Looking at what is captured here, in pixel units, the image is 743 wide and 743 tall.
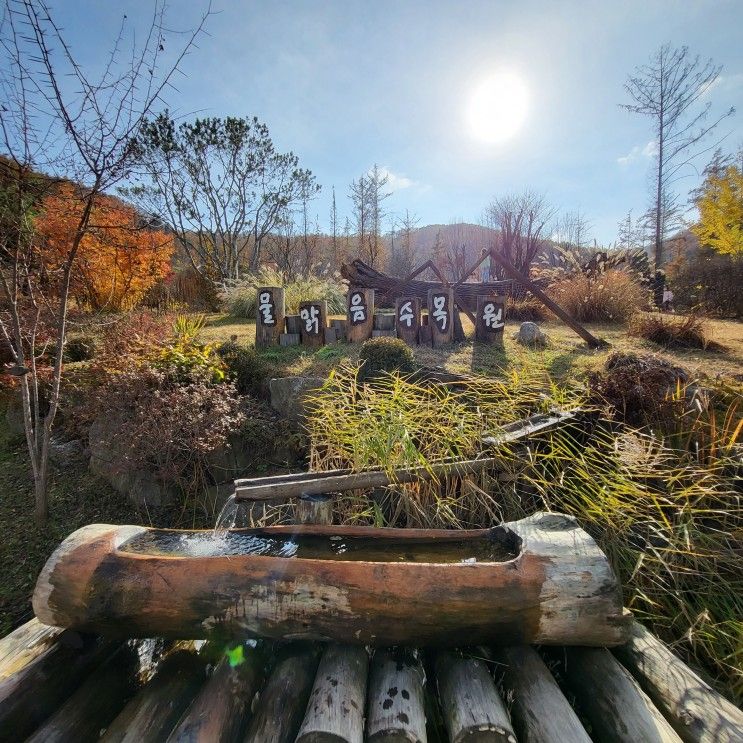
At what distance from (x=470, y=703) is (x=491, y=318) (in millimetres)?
4370

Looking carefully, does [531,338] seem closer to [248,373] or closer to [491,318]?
[491,318]

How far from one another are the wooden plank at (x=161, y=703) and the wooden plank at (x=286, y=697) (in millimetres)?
216

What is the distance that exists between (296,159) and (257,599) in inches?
565

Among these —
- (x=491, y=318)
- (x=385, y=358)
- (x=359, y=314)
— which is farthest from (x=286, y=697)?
(x=491, y=318)

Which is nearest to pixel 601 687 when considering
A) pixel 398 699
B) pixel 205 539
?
pixel 398 699

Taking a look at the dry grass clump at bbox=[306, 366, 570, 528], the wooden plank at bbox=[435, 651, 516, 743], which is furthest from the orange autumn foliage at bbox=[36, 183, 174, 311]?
the wooden plank at bbox=[435, 651, 516, 743]

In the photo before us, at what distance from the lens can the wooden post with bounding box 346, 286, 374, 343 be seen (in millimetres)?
4961

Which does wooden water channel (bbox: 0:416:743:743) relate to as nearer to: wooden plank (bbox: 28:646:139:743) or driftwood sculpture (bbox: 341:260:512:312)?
wooden plank (bbox: 28:646:139:743)

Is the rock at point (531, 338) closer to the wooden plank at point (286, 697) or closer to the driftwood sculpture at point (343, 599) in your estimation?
the driftwood sculpture at point (343, 599)

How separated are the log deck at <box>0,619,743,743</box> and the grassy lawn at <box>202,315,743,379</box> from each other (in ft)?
7.78

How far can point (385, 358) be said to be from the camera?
3.53 metres

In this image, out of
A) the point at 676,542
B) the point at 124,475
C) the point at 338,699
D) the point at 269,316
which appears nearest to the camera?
the point at 338,699

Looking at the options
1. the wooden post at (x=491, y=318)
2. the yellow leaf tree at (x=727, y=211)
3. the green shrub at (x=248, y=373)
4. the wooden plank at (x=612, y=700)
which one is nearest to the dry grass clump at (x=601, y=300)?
the wooden post at (x=491, y=318)

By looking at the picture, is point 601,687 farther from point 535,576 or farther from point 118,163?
point 118,163
